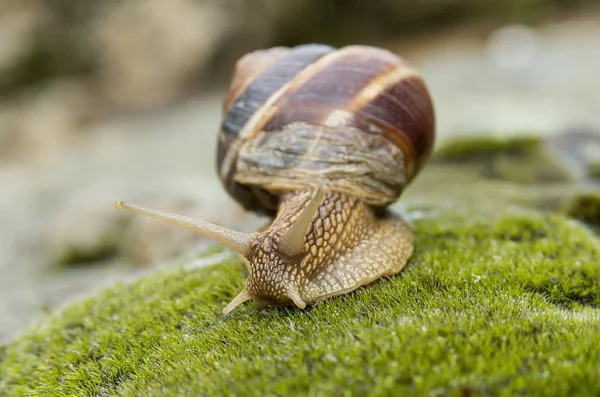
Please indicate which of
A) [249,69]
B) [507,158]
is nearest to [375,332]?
[249,69]

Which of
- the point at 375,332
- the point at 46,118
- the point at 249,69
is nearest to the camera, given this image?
the point at 375,332

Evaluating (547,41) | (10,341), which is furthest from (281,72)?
(547,41)

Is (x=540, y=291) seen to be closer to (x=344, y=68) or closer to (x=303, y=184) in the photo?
(x=303, y=184)

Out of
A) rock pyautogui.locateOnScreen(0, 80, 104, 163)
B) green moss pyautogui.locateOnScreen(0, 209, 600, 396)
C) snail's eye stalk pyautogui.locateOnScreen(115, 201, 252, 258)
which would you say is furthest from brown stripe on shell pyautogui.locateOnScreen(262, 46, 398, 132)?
rock pyautogui.locateOnScreen(0, 80, 104, 163)

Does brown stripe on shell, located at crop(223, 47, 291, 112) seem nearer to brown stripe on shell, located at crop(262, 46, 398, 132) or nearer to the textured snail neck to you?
brown stripe on shell, located at crop(262, 46, 398, 132)

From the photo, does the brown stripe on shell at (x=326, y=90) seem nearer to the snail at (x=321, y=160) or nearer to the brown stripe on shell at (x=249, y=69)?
the snail at (x=321, y=160)

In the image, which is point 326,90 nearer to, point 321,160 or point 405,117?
point 321,160
